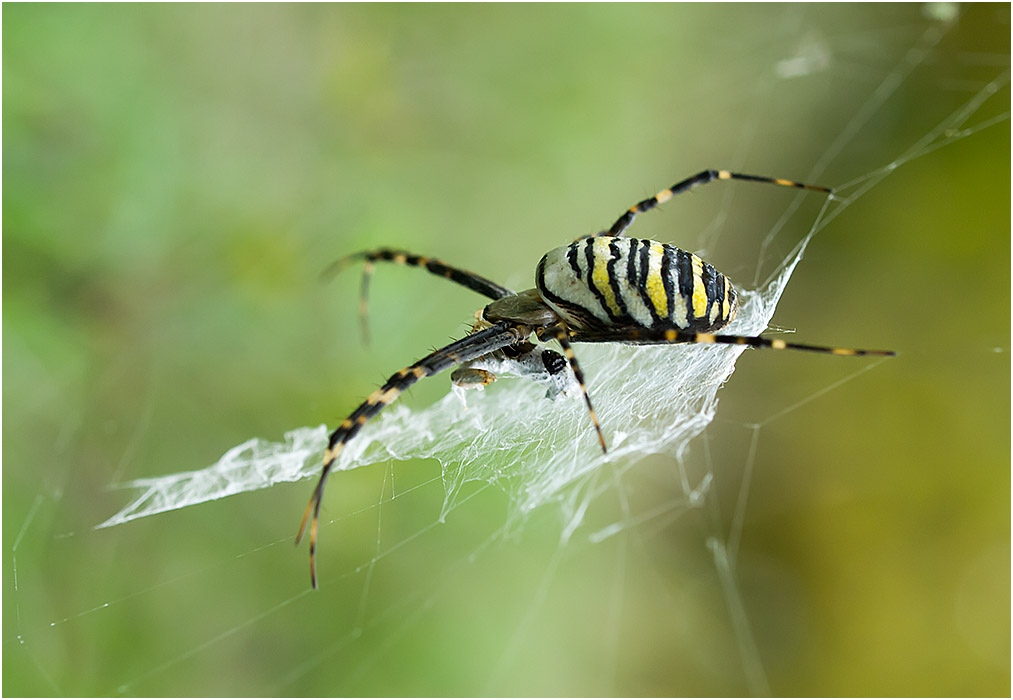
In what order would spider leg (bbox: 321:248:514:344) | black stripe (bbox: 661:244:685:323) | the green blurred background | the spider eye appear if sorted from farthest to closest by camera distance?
the green blurred background, spider leg (bbox: 321:248:514:344), the spider eye, black stripe (bbox: 661:244:685:323)

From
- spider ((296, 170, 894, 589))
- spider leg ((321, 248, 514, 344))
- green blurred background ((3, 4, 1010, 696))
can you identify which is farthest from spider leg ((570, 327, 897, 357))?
green blurred background ((3, 4, 1010, 696))

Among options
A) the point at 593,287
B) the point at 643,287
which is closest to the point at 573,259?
the point at 593,287

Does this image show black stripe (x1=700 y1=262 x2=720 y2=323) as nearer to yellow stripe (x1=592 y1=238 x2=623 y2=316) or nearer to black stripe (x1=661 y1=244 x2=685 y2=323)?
black stripe (x1=661 y1=244 x2=685 y2=323)

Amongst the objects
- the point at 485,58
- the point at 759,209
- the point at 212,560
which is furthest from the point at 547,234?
the point at 212,560

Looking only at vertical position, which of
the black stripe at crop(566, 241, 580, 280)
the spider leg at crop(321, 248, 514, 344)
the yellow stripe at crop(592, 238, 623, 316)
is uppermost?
the spider leg at crop(321, 248, 514, 344)

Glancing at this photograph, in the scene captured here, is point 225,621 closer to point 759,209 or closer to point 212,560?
point 212,560

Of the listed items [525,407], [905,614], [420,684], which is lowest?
[905,614]

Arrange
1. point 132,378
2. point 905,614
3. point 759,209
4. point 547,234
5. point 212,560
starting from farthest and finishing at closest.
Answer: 1. point 759,209
2. point 547,234
3. point 905,614
4. point 132,378
5. point 212,560
